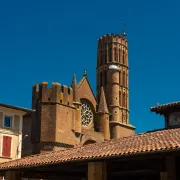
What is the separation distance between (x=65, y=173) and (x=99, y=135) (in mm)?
35734

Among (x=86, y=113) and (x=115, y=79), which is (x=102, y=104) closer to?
(x=86, y=113)

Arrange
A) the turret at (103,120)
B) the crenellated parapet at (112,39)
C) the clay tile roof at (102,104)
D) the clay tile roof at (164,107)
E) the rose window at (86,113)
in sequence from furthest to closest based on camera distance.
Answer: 1. the crenellated parapet at (112,39)
2. the clay tile roof at (102,104)
3. the turret at (103,120)
4. the rose window at (86,113)
5. the clay tile roof at (164,107)

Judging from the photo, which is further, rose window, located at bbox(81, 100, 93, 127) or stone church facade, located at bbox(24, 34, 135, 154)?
rose window, located at bbox(81, 100, 93, 127)

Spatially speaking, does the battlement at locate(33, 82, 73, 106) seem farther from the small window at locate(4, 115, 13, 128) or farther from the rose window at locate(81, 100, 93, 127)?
the small window at locate(4, 115, 13, 128)

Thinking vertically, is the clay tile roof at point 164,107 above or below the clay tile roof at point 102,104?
below

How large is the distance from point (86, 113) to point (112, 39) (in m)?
17.5

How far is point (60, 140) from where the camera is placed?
4750 cm

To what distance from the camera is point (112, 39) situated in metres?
69.0

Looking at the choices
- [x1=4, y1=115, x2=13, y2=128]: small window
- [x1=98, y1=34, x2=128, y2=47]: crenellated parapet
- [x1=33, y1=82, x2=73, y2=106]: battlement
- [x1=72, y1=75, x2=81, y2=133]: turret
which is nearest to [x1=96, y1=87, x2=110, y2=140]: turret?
[x1=72, y1=75, x2=81, y2=133]: turret

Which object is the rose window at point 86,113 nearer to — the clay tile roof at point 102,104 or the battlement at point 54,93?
the clay tile roof at point 102,104

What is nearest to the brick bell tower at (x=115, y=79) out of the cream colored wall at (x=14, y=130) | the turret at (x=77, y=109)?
the turret at (x=77, y=109)

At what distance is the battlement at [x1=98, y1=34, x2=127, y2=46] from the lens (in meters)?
69.1

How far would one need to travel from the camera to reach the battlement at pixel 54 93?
4862 cm

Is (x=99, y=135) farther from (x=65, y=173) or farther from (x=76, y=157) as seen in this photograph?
(x=76, y=157)
